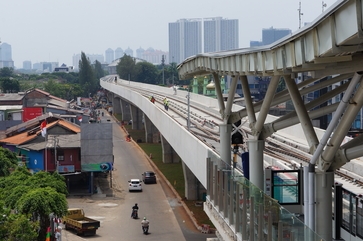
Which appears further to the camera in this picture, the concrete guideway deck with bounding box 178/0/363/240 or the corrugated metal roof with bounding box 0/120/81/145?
the corrugated metal roof with bounding box 0/120/81/145

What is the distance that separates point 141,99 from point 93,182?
17.0 metres

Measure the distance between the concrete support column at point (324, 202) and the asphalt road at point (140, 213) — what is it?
59.8 ft

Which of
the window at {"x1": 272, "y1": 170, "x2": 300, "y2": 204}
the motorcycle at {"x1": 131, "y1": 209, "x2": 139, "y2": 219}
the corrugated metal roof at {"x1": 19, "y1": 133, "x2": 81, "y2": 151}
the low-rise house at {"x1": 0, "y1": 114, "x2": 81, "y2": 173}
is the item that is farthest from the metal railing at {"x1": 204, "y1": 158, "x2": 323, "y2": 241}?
the corrugated metal roof at {"x1": 19, "y1": 133, "x2": 81, "y2": 151}

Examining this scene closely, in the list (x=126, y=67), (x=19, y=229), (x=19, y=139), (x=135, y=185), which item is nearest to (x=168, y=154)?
(x=19, y=139)

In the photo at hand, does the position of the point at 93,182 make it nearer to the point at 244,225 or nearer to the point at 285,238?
the point at 244,225

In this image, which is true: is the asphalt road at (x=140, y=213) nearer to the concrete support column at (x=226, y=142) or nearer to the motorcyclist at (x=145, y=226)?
the motorcyclist at (x=145, y=226)

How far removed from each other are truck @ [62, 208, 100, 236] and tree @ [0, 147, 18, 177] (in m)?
6.21

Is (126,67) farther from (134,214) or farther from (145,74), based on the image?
(134,214)

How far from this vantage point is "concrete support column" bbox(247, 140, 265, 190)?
17266mm

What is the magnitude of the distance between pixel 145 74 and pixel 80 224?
124 m

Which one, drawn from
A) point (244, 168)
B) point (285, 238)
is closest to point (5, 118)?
point (244, 168)

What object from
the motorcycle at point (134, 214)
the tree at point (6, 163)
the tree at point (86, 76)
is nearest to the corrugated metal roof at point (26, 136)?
the tree at point (6, 163)

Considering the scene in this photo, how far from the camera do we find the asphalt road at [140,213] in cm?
3134

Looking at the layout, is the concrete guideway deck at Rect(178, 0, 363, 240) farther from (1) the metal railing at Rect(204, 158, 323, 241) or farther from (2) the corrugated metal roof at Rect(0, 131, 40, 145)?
(2) the corrugated metal roof at Rect(0, 131, 40, 145)
